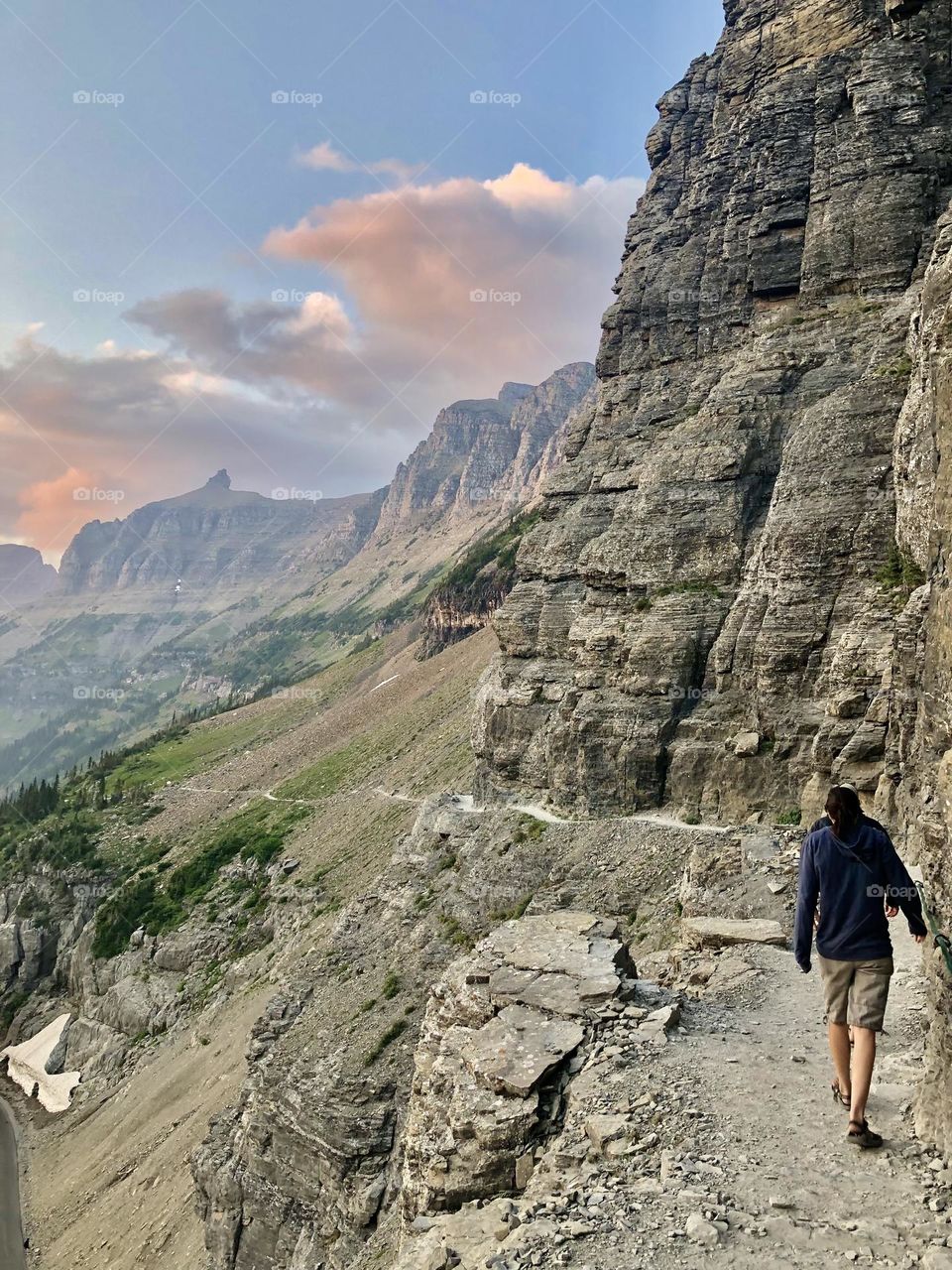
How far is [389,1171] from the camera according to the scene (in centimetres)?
2209

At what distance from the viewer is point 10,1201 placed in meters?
50.0

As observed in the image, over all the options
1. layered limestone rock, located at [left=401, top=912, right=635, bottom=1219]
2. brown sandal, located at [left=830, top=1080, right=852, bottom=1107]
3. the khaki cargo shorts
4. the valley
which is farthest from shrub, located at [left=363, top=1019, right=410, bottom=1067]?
the khaki cargo shorts

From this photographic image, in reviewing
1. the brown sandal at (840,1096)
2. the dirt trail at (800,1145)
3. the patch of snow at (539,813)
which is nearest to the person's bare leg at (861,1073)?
the dirt trail at (800,1145)

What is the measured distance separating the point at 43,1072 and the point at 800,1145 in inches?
3016

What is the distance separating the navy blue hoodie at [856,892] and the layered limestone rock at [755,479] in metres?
19.4

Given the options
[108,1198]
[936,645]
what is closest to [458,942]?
[936,645]

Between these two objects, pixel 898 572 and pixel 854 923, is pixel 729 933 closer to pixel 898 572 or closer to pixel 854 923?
pixel 854 923

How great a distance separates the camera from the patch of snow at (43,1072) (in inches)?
2462

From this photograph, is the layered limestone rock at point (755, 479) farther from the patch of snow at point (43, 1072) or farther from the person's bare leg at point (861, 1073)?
the patch of snow at point (43, 1072)

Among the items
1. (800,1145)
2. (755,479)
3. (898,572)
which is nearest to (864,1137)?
(800,1145)

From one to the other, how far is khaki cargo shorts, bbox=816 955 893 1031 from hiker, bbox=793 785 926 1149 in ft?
0.03

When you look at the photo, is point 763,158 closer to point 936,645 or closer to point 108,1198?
point 936,645

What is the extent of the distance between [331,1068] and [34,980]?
74.2 m

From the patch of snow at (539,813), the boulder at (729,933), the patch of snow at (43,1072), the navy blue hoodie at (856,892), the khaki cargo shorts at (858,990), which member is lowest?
the patch of snow at (43,1072)
